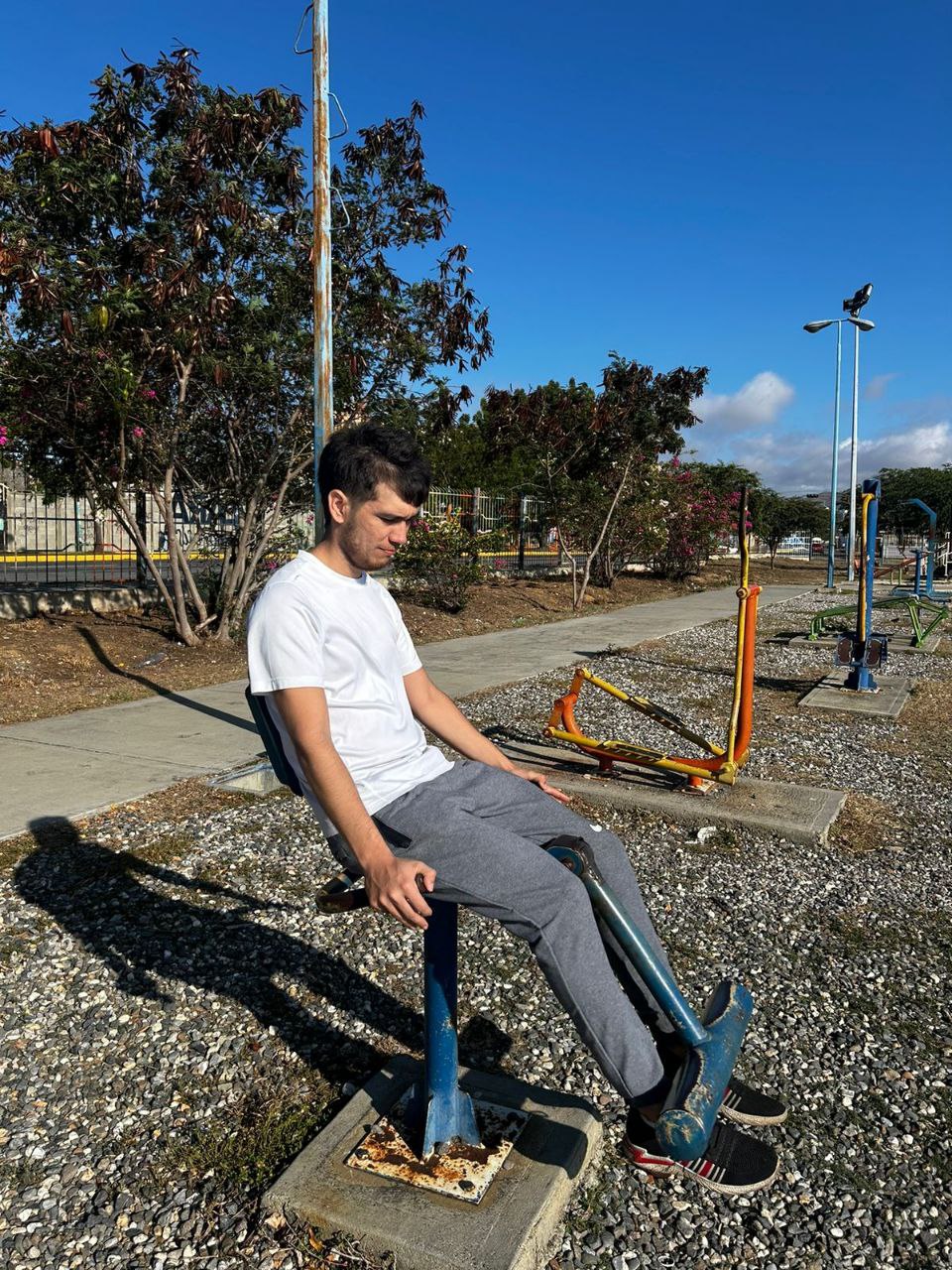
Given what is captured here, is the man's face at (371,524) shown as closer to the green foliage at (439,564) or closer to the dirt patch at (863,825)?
the dirt patch at (863,825)

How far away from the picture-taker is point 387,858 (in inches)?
72.2

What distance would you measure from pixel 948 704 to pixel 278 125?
26.8 feet

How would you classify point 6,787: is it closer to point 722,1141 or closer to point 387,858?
point 387,858

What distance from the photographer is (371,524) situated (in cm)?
214

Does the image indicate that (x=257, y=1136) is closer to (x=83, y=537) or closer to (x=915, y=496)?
(x=83, y=537)

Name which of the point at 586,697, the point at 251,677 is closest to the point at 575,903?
the point at 251,677

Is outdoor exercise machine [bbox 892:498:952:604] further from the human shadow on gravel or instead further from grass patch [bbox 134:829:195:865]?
the human shadow on gravel

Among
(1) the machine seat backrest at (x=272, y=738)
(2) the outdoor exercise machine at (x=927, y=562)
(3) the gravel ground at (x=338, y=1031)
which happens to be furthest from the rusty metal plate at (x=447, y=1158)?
(2) the outdoor exercise machine at (x=927, y=562)

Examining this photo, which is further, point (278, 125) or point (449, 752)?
point (278, 125)

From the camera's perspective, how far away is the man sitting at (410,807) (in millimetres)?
1844

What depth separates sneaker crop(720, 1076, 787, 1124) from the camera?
88.4 inches

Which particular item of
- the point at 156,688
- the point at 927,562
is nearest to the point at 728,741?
the point at 156,688

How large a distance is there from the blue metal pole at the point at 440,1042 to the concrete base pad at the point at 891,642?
11.5 m

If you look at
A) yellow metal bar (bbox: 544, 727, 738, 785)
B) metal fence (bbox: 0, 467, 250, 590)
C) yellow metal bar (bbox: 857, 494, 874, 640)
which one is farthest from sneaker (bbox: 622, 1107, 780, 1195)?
metal fence (bbox: 0, 467, 250, 590)
